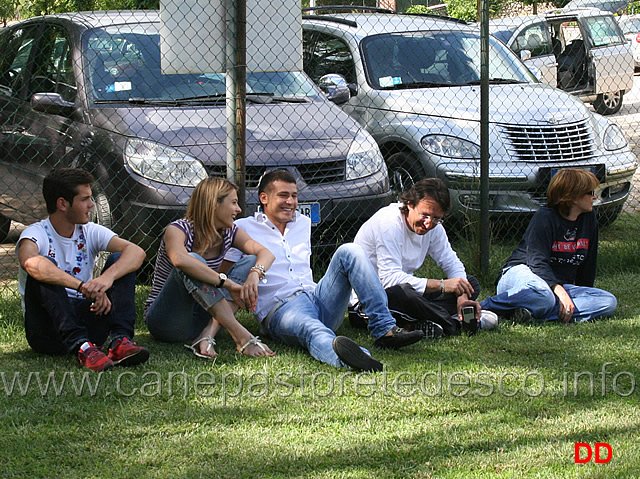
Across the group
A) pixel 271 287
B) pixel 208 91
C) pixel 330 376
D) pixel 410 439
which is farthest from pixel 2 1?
pixel 410 439

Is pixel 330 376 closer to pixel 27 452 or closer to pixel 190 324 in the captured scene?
pixel 190 324

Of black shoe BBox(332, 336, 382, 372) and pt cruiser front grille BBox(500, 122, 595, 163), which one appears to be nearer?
black shoe BBox(332, 336, 382, 372)

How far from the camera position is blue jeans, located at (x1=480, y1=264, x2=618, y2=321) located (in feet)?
17.7

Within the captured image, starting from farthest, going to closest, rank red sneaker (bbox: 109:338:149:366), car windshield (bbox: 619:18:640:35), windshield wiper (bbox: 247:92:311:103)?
car windshield (bbox: 619:18:640:35) → windshield wiper (bbox: 247:92:311:103) → red sneaker (bbox: 109:338:149:366)

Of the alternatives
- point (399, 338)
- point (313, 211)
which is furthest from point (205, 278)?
point (313, 211)

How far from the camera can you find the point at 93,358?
4.38m

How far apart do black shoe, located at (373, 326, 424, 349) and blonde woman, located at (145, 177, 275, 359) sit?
0.63 m

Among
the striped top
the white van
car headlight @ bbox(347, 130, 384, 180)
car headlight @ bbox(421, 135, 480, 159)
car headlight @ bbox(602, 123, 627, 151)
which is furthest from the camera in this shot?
the white van

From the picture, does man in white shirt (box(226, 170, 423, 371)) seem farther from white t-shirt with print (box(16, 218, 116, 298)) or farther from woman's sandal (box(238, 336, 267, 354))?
white t-shirt with print (box(16, 218, 116, 298))

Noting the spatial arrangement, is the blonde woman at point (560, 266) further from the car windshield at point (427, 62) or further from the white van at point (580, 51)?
the white van at point (580, 51)

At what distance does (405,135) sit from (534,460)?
444cm

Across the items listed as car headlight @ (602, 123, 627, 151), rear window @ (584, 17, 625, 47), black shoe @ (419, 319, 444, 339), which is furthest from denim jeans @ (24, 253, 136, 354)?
rear window @ (584, 17, 625, 47)

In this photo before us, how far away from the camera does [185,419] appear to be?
3.75 meters

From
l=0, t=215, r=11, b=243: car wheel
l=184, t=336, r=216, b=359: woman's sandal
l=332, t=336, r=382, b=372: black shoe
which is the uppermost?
l=332, t=336, r=382, b=372: black shoe
